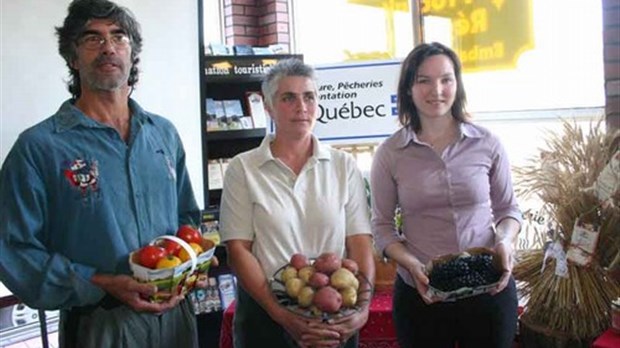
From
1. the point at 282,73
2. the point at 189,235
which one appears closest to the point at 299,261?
the point at 189,235

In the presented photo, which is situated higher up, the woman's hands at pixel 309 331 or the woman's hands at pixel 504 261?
the woman's hands at pixel 504 261

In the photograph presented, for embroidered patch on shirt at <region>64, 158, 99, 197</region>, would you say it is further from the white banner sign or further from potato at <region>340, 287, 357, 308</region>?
the white banner sign

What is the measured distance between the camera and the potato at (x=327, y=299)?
A: 64.0 inches

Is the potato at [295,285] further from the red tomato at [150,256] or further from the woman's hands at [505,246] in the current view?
the woman's hands at [505,246]

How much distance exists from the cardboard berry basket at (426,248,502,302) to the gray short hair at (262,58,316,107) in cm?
65

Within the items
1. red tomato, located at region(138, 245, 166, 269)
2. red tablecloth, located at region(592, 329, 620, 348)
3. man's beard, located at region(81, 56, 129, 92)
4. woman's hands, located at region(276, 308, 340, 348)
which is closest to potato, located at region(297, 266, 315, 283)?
woman's hands, located at region(276, 308, 340, 348)

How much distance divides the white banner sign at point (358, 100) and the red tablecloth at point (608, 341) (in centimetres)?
146

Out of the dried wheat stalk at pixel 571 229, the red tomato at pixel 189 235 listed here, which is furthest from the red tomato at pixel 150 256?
the dried wheat stalk at pixel 571 229

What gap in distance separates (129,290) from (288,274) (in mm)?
407

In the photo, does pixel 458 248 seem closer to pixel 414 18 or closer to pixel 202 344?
pixel 202 344

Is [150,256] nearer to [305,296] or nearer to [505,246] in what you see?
[305,296]

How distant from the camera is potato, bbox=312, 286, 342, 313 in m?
1.63

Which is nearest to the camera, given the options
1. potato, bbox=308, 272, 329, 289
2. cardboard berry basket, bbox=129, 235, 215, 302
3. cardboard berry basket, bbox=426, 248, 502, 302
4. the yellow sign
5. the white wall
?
cardboard berry basket, bbox=129, 235, 215, 302

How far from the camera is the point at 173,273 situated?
60.9 inches
